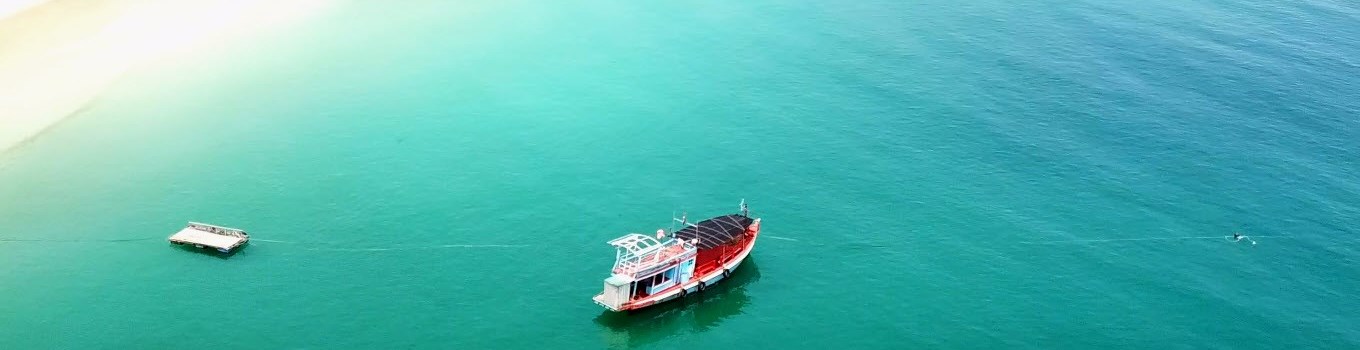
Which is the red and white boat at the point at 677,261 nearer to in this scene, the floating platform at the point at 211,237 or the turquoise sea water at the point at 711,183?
the turquoise sea water at the point at 711,183

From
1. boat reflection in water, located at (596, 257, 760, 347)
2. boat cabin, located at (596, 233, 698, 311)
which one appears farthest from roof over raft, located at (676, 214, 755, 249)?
boat reflection in water, located at (596, 257, 760, 347)

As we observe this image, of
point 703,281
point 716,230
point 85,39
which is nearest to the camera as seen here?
point 703,281

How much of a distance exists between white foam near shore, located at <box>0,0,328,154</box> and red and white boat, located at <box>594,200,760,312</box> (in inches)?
1944

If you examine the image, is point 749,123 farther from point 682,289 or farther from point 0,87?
point 0,87

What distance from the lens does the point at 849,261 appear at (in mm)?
70125

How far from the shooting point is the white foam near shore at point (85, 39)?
8712 centimetres

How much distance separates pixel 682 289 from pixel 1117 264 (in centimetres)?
2880

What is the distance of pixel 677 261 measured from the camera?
63.7 meters

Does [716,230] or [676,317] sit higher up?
[716,230]

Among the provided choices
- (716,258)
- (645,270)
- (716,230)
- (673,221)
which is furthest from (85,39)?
(716,258)

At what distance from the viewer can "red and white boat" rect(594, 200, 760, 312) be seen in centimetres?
6184

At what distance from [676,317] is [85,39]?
66.6 m

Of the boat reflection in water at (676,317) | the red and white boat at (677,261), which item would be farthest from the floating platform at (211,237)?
the boat reflection in water at (676,317)

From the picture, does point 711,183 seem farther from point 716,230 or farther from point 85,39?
point 85,39
